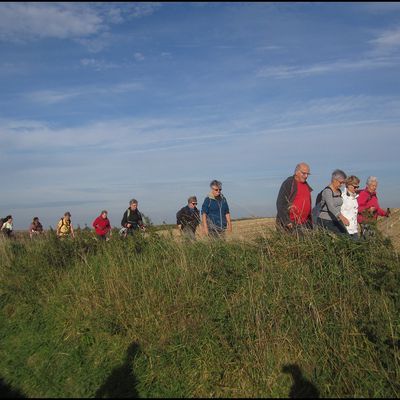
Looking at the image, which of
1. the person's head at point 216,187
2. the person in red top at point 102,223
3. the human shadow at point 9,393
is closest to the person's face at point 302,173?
the person's head at point 216,187

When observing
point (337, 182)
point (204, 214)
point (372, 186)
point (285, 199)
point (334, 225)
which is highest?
point (337, 182)

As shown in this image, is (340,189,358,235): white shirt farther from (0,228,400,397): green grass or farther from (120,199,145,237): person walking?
(120,199,145,237): person walking

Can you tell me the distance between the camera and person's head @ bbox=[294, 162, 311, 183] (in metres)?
8.76

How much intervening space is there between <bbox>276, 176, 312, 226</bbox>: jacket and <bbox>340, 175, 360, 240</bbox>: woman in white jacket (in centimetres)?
104

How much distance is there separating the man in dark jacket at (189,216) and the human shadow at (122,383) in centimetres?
612

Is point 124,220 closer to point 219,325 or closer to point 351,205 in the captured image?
point 351,205

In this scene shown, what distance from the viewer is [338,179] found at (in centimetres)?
895

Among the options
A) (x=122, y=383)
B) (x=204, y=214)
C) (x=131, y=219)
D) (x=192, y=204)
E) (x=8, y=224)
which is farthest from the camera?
(x=8, y=224)

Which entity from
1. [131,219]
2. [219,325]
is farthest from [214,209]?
[219,325]

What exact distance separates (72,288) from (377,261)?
4.43 meters

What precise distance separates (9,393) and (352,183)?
6.33 metres

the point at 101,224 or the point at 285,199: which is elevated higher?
the point at 285,199

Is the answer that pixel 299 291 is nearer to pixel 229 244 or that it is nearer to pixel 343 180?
pixel 229 244

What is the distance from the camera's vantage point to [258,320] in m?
5.88
